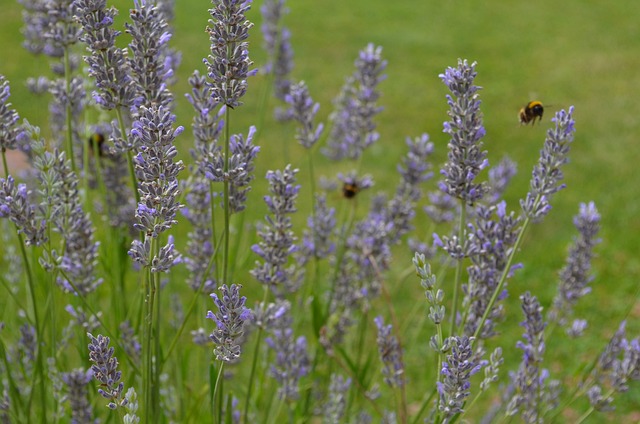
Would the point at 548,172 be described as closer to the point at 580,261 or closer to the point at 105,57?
the point at 580,261

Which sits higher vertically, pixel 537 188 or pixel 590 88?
pixel 590 88

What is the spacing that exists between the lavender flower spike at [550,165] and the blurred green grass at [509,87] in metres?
2.99

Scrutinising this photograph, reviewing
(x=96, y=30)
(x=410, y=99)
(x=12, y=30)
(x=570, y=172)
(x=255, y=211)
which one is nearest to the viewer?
(x=96, y=30)

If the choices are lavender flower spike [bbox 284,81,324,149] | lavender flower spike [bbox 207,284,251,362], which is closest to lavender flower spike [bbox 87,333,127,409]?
lavender flower spike [bbox 207,284,251,362]

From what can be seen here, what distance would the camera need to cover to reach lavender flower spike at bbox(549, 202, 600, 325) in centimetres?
221

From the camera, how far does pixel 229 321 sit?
4.13 feet

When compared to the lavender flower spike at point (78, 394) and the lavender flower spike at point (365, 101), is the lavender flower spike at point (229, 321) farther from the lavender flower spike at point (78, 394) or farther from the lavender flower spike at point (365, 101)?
the lavender flower spike at point (365, 101)

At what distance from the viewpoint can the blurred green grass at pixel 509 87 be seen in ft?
18.0

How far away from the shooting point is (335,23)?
10.9 m

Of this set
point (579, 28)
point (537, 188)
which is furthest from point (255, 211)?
point (579, 28)

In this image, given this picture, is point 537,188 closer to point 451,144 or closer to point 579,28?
point 451,144

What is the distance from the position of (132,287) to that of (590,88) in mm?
6568

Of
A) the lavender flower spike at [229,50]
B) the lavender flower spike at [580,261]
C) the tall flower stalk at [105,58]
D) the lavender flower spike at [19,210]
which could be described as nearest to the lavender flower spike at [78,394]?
the lavender flower spike at [19,210]

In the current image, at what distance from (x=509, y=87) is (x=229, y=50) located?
26.0 ft
